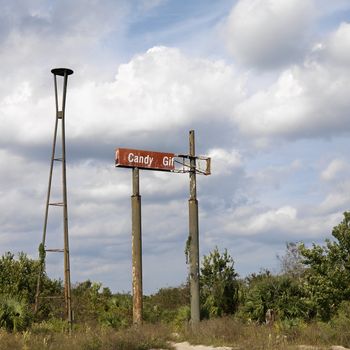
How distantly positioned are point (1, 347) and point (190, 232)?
1108 centimetres

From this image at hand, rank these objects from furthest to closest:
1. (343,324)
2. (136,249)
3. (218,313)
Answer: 1. (218,313)
2. (136,249)
3. (343,324)

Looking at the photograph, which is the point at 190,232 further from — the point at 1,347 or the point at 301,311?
the point at 1,347

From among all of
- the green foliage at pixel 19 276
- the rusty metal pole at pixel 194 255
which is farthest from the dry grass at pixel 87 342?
the green foliage at pixel 19 276

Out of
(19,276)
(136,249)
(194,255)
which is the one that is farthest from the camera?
(19,276)

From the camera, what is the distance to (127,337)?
69.2 feet

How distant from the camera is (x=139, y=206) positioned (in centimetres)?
2783

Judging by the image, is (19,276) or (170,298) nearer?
(19,276)

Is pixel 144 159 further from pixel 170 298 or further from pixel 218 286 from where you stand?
pixel 170 298

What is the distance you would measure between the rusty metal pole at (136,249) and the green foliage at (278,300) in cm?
517

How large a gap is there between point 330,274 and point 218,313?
25.1 ft

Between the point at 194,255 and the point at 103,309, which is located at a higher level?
the point at 194,255

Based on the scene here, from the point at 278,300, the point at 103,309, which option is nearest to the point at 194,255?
the point at 278,300

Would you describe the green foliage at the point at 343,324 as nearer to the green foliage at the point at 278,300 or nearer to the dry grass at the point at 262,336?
the dry grass at the point at 262,336

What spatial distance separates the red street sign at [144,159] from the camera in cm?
2715
